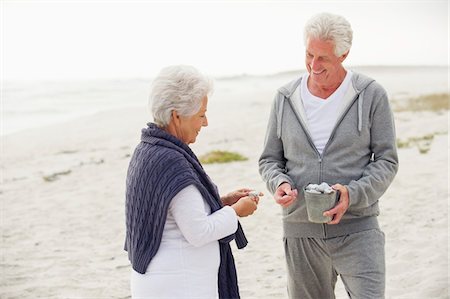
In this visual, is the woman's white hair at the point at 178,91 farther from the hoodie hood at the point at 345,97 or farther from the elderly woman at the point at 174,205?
the hoodie hood at the point at 345,97

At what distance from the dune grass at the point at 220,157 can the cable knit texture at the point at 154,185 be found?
880 centimetres

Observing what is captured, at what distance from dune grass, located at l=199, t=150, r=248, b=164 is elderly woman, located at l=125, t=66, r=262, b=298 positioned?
880 cm

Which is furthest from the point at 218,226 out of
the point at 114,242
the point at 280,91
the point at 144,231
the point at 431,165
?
the point at 431,165

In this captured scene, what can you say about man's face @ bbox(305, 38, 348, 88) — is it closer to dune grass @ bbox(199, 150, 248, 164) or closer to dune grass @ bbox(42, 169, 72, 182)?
dune grass @ bbox(199, 150, 248, 164)

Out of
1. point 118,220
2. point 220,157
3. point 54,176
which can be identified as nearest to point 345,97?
point 118,220

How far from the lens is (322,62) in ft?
10.8

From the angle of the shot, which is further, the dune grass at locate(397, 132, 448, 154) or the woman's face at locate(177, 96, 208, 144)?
the dune grass at locate(397, 132, 448, 154)

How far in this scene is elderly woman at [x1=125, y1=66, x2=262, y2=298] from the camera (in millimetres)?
2771

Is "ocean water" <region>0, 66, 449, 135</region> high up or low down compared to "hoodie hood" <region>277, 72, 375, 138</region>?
down

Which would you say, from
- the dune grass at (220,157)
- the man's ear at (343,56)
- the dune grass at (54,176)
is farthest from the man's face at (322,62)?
the dune grass at (54,176)

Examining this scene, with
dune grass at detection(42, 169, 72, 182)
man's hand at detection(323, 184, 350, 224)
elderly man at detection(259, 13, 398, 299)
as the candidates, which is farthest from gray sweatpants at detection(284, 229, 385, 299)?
dune grass at detection(42, 169, 72, 182)

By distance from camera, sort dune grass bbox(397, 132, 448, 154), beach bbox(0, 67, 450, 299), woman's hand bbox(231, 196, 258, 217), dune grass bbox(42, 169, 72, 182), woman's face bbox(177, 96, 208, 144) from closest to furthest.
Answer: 1. woman's face bbox(177, 96, 208, 144)
2. woman's hand bbox(231, 196, 258, 217)
3. beach bbox(0, 67, 450, 299)
4. dune grass bbox(42, 169, 72, 182)
5. dune grass bbox(397, 132, 448, 154)

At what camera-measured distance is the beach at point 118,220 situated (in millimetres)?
6051

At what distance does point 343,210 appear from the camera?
320 centimetres
